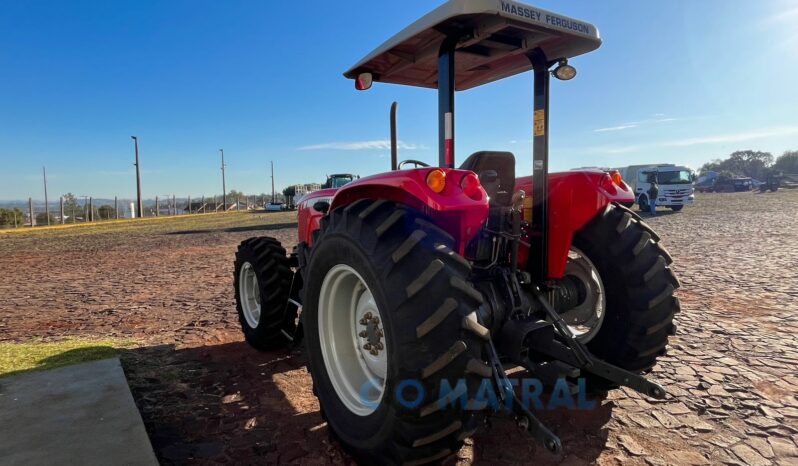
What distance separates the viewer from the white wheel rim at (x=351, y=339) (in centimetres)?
259

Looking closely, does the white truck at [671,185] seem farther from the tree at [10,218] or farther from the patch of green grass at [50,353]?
the tree at [10,218]

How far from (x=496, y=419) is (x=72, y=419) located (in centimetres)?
258

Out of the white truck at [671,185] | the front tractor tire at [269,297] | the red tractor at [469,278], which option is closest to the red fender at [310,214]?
the front tractor tire at [269,297]

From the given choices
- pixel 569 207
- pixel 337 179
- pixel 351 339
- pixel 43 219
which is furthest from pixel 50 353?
pixel 43 219

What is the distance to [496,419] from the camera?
9.49 feet

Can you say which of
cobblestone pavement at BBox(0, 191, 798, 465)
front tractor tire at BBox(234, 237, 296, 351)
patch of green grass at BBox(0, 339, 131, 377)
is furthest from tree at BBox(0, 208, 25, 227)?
front tractor tire at BBox(234, 237, 296, 351)

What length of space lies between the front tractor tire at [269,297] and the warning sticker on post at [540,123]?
257 centimetres

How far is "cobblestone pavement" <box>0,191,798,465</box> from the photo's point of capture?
8.42ft

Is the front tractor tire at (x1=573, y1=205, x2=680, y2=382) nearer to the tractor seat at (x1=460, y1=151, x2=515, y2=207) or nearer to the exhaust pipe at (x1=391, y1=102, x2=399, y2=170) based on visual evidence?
the tractor seat at (x1=460, y1=151, x2=515, y2=207)

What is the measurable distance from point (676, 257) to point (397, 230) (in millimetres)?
8281

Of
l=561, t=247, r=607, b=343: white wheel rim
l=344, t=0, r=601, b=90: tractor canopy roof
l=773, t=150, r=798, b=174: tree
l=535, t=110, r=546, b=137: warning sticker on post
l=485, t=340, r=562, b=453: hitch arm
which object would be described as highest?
l=773, t=150, r=798, b=174: tree

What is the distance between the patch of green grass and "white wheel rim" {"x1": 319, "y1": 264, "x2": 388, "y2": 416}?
2.48 meters

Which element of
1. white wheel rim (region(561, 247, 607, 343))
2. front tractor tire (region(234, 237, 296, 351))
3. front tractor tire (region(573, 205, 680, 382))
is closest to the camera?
front tractor tire (region(573, 205, 680, 382))

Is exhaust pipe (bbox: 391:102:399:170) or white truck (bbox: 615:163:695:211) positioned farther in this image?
white truck (bbox: 615:163:695:211)
